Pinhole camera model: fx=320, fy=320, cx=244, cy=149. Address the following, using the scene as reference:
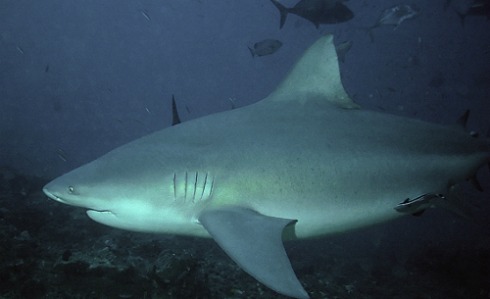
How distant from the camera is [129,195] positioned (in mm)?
2748

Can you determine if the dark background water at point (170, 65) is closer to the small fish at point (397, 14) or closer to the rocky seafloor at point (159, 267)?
the small fish at point (397, 14)

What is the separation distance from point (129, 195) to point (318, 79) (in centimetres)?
268

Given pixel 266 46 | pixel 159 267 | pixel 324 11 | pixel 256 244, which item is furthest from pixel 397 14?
pixel 256 244

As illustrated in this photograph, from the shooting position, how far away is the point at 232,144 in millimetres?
3180

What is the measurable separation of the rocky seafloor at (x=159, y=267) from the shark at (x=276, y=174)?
1.43 metres

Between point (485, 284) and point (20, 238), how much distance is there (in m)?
9.86

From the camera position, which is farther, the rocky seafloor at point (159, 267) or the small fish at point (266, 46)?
the small fish at point (266, 46)

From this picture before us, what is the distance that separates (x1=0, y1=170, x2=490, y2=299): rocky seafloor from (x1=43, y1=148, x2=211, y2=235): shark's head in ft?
4.72

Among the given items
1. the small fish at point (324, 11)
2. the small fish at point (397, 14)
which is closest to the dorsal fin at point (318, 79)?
the small fish at point (324, 11)

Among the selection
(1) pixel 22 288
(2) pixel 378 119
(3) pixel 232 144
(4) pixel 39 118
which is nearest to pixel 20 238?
(1) pixel 22 288

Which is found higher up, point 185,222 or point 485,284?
point 185,222

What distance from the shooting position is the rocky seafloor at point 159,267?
396 centimetres

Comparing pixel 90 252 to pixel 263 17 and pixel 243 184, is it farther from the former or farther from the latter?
pixel 263 17

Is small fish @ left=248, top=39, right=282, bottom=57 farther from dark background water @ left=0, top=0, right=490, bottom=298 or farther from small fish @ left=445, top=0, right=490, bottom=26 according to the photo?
small fish @ left=445, top=0, right=490, bottom=26
